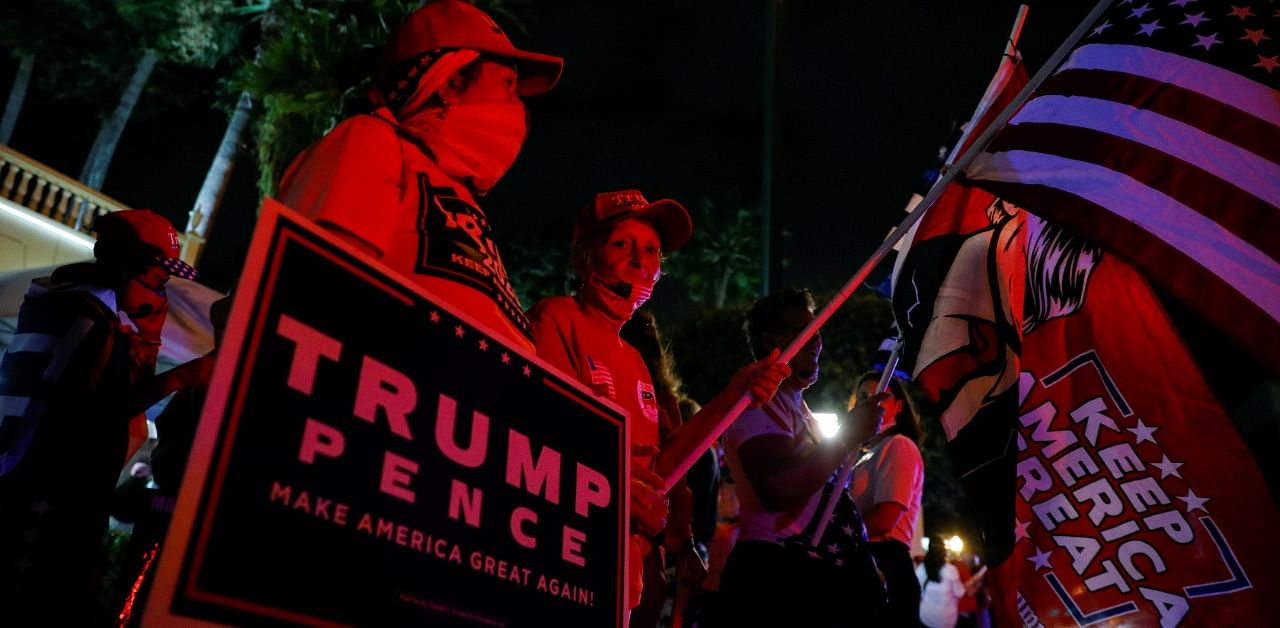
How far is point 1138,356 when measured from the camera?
3244 millimetres

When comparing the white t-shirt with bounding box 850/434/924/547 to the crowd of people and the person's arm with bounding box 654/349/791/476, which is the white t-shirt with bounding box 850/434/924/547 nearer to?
the crowd of people

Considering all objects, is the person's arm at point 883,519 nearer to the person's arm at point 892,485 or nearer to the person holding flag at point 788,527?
the person's arm at point 892,485

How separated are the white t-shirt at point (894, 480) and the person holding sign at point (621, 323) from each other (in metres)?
2.47

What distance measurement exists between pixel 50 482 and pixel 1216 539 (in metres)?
4.15

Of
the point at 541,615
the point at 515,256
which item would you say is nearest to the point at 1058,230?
the point at 541,615

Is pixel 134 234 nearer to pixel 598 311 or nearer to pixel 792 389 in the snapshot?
pixel 598 311

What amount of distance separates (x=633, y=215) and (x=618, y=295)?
1.00 feet

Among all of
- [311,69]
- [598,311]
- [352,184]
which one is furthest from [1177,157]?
[311,69]

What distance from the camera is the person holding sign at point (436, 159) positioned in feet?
4.55

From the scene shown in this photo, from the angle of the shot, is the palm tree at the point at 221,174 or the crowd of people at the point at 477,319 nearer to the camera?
the crowd of people at the point at 477,319

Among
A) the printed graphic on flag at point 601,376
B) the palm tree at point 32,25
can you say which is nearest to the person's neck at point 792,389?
the printed graphic on flag at point 601,376

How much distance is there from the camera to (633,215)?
258 cm

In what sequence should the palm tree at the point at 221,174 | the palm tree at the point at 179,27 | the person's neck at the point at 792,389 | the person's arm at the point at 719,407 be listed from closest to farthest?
the person's arm at the point at 719,407, the person's neck at the point at 792,389, the palm tree at the point at 221,174, the palm tree at the point at 179,27

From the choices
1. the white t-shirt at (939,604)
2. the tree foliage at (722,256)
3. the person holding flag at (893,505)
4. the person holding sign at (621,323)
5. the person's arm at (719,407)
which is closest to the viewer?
the person holding sign at (621,323)
